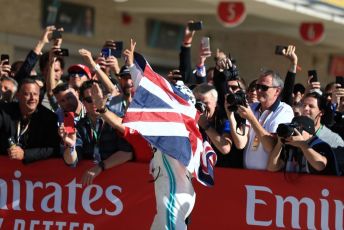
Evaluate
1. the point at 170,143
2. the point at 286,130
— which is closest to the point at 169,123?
the point at 170,143

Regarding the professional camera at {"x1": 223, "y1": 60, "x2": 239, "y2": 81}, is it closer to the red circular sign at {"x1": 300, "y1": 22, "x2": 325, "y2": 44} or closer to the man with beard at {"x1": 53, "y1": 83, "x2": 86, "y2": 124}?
the man with beard at {"x1": 53, "y1": 83, "x2": 86, "y2": 124}

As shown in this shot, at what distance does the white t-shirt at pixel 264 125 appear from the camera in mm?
8969

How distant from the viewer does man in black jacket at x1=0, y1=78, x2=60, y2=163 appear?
9.47 metres

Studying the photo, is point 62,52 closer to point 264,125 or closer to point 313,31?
point 264,125

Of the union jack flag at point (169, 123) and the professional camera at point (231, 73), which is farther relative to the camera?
the professional camera at point (231, 73)

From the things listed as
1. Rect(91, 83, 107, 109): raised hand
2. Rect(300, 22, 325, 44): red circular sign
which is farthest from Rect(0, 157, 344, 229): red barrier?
Rect(300, 22, 325, 44): red circular sign

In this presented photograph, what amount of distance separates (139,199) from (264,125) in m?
1.30

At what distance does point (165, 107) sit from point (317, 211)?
1569 millimetres

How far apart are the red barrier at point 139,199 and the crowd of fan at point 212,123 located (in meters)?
0.14

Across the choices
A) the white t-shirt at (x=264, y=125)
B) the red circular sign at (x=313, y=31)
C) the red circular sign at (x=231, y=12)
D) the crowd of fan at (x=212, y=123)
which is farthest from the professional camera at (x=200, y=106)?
the red circular sign at (x=313, y=31)

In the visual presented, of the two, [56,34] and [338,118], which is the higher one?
[56,34]

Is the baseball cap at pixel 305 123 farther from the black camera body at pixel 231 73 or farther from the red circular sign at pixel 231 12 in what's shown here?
the red circular sign at pixel 231 12

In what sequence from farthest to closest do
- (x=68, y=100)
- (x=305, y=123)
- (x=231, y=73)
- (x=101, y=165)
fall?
(x=68, y=100), (x=231, y=73), (x=101, y=165), (x=305, y=123)

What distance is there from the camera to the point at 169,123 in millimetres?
8453
